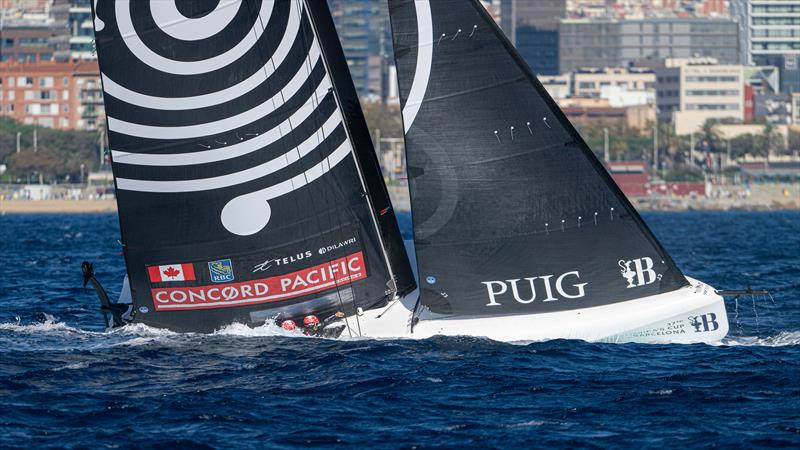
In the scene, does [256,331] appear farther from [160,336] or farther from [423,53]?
[423,53]

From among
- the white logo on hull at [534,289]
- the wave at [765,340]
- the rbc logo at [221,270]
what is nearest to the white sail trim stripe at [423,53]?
the white logo on hull at [534,289]

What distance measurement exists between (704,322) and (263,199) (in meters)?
6.72

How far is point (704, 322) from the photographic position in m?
22.1

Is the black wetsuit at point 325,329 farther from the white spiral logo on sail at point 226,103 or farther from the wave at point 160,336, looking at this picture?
the white spiral logo on sail at point 226,103

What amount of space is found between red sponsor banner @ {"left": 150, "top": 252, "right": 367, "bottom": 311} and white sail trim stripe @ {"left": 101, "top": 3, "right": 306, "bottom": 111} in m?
2.77

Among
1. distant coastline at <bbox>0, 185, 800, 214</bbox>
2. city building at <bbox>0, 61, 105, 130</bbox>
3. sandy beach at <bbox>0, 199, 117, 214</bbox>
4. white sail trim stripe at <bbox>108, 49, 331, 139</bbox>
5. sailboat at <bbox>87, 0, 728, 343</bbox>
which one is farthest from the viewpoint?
city building at <bbox>0, 61, 105, 130</bbox>

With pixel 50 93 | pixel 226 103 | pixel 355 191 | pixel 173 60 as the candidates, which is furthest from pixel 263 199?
pixel 50 93

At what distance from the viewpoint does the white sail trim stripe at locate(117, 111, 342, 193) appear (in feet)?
73.9

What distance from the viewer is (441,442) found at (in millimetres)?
16438

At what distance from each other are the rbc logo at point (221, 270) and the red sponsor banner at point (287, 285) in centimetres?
9

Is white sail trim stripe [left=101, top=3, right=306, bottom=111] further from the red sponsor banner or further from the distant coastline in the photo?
the distant coastline

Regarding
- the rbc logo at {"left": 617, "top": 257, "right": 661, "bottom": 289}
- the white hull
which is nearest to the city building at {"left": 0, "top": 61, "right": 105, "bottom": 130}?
the white hull

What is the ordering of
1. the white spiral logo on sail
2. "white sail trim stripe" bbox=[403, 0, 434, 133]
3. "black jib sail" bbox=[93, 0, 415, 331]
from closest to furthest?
"white sail trim stripe" bbox=[403, 0, 434, 133]
the white spiral logo on sail
"black jib sail" bbox=[93, 0, 415, 331]

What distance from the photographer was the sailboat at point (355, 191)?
21547 mm
